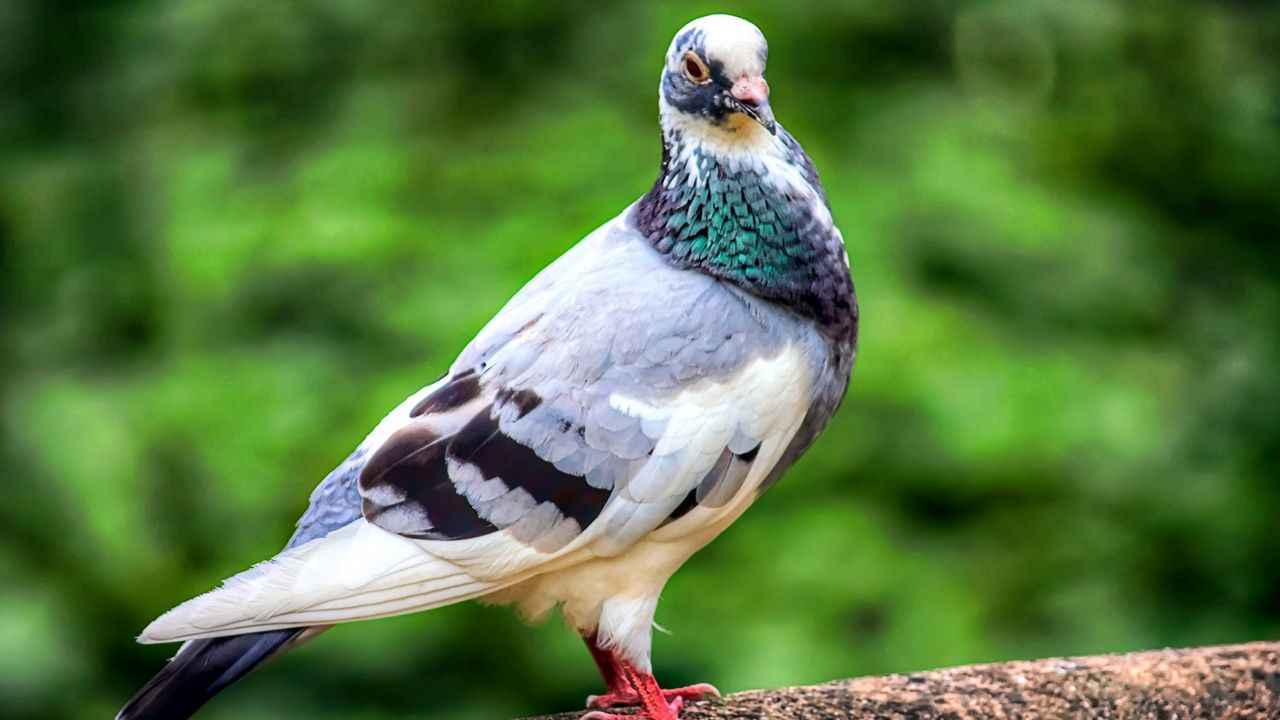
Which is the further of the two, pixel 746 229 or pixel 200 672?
pixel 746 229

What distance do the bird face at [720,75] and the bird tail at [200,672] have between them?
1.12 m

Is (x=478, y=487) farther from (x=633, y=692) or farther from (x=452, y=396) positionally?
Result: (x=633, y=692)

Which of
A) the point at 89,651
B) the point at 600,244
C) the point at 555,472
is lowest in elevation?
the point at 89,651

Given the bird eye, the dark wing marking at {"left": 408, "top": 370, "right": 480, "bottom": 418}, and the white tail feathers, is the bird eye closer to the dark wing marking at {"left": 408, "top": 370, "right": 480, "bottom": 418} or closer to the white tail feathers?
the dark wing marking at {"left": 408, "top": 370, "right": 480, "bottom": 418}

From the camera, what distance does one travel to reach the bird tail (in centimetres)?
257

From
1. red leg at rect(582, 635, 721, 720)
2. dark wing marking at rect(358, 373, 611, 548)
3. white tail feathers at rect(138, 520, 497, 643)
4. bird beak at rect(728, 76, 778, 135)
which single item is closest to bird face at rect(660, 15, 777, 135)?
bird beak at rect(728, 76, 778, 135)

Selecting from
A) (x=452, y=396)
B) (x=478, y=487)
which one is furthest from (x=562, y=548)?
(x=452, y=396)

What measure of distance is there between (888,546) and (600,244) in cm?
131

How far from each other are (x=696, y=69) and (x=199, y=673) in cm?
130

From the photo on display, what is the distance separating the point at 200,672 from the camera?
2.62 metres

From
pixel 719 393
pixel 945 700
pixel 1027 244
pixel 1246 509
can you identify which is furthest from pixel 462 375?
pixel 1246 509

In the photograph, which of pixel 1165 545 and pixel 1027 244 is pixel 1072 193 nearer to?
pixel 1027 244

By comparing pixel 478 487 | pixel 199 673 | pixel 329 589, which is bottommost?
pixel 199 673

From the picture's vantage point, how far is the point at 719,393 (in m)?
2.79
